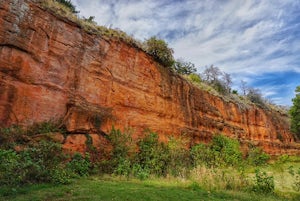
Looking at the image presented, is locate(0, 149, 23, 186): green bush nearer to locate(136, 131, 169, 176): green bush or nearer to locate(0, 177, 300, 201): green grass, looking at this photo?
locate(0, 177, 300, 201): green grass

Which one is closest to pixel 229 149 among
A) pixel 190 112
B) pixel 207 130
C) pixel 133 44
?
pixel 207 130

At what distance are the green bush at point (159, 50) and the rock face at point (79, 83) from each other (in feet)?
2.05

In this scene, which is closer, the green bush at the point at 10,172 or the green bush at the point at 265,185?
the green bush at the point at 10,172

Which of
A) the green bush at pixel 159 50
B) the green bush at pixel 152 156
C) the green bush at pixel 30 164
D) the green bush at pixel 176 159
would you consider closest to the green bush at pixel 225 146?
the green bush at pixel 176 159

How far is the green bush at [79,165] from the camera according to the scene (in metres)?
11.1

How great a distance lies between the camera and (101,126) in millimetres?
14633

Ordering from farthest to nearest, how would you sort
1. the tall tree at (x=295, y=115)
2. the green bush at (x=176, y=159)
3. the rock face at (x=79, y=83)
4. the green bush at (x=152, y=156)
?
the tall tree at (x=295, y=115) → the green bush at (x=152, y=156) → the green bush at (x=176, y=159) → the rock face at (x=79, y=83)

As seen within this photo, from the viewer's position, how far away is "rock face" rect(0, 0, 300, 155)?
38.8 feet

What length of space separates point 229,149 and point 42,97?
17.1 metres

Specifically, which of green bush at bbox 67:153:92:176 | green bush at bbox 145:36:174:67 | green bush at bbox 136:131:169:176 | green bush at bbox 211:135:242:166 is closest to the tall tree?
green bush at bbox 211:135:242:166

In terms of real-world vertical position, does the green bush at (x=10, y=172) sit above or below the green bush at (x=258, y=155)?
below

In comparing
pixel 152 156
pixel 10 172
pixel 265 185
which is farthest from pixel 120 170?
pixel 265 185

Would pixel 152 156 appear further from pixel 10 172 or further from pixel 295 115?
Answer: pixel 295 115

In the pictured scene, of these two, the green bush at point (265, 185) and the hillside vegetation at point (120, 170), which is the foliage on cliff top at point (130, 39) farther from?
the green bush at point (265, 185)
